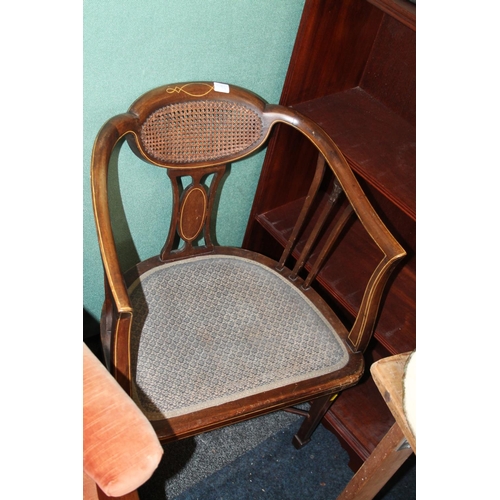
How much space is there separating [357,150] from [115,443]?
3.19 feet

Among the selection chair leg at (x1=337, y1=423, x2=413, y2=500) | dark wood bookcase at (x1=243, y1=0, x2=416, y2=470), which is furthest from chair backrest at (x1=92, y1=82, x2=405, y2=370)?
chair leg at (x1=337, y1=423, x2=413, y2=500)

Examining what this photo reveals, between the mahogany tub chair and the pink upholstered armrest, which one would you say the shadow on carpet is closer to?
the mahogany tub chair

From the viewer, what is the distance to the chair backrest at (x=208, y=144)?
4.33 ft

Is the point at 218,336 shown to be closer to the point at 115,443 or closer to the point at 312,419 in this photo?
the point at 312,419

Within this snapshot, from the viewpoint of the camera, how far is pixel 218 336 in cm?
144

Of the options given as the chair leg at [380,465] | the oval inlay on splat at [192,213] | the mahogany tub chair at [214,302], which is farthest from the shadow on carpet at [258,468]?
the oval inlay on splat at [192,213]

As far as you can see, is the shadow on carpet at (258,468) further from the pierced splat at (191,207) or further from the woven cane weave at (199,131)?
the woven cane weave at (199,131)

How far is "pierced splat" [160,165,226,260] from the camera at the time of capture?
1.48m

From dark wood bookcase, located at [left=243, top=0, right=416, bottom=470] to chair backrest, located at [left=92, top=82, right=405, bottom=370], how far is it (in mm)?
121

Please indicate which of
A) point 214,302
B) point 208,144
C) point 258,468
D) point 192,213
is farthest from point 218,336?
point 258,468
